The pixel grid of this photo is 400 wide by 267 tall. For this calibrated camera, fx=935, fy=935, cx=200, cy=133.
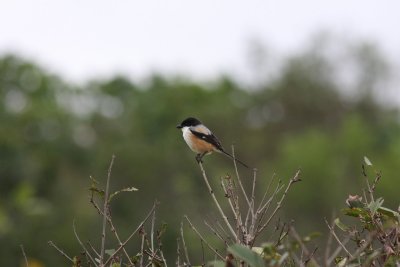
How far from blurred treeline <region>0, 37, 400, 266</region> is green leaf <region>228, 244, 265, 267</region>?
35.7 m

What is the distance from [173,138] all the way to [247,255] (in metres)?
61.4

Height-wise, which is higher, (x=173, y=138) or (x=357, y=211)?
(x=357, y=211)

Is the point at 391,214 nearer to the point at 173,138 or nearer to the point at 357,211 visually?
the point at 357,211

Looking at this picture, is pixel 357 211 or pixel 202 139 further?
pixel 202 139

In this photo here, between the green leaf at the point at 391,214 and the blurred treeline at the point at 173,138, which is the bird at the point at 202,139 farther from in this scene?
the blurred treeline at the point at 173,138

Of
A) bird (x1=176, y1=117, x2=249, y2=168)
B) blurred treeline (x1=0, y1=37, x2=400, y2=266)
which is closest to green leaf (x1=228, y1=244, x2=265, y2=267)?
bird (x1=176, y1=117, x2=249, y2=168)

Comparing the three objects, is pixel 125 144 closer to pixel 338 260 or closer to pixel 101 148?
pixel 101 148

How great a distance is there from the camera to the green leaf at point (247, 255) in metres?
3.66

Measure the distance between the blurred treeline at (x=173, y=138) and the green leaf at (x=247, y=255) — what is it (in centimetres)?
3573

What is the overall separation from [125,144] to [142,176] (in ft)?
23.6

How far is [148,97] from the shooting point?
3098 inches

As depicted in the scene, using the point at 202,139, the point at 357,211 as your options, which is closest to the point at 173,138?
the point at 202,139

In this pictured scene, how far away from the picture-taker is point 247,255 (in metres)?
3.68

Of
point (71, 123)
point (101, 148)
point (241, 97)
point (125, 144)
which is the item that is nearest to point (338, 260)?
point (125, 144)
